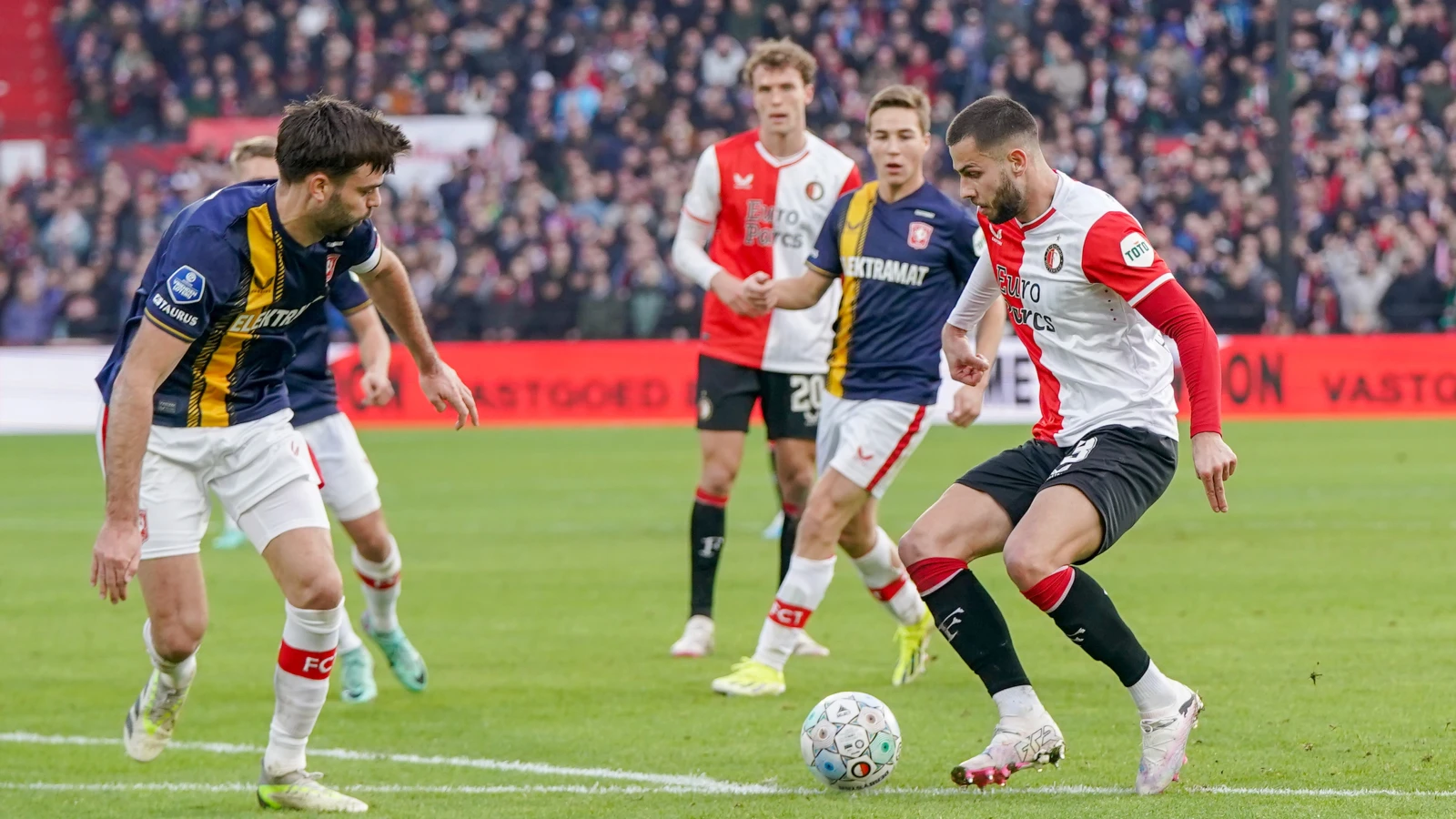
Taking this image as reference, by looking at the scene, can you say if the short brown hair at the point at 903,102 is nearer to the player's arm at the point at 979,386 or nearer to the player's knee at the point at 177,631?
the player's arm at the point at 979,386

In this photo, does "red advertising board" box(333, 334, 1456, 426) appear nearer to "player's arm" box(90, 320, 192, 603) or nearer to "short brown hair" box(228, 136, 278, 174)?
"short brown hair" box(228, 136, 278, 174)

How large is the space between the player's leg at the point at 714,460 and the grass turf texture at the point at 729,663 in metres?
0.33

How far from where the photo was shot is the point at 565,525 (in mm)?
13781

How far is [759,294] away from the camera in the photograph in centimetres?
765

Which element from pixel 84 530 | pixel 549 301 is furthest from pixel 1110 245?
pixel 549 301

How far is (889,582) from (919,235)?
1499mm

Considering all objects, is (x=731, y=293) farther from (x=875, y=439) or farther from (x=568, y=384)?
(x=568, y=384)

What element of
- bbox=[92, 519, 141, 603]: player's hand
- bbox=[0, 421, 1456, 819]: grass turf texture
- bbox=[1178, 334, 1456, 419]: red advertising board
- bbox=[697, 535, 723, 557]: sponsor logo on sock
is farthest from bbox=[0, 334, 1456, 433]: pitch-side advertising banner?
bbox=[92, 519, 141, 603]: player's hand

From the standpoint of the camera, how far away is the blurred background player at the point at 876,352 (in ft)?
24.9

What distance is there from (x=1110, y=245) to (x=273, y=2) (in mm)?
25353

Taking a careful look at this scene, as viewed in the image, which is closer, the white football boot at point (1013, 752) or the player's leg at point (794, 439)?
the white football boot at point (1013, 752)

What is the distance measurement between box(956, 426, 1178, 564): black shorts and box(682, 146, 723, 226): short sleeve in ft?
11.1

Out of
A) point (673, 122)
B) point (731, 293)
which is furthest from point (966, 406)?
point (673, 122)

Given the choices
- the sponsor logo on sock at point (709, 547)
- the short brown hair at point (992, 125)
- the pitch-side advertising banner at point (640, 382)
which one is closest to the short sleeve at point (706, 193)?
the sponsor logo on sock at point (709, 547)
